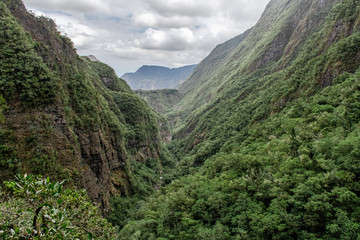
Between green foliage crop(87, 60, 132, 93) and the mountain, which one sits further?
green foliage crop(87, 60, 132, 93)

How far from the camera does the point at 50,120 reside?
30.8m

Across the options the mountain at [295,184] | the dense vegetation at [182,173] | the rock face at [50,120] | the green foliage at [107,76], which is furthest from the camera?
the green foliage at [107,76]

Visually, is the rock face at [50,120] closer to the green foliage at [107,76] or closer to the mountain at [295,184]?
the mountain at [295,184]

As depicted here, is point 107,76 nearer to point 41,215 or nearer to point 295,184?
point 295,184

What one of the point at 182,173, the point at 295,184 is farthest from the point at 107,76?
the point at 295,184

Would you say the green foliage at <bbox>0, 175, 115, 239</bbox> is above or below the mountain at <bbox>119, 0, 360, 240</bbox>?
above

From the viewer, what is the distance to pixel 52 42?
146ft

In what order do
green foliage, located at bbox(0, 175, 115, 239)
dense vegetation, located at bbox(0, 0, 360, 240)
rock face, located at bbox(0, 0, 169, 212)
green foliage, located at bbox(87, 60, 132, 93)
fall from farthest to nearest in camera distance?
green foliage, located at bbox(87, 60, 132, 93), rock face, located at bbox(0, 0, 169, 212), dense vegetation, located at bbox(0, 0, 360, 240), green foliage, located at bbox(0, 175, 115, 239)

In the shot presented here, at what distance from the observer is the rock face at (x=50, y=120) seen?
1056 inches

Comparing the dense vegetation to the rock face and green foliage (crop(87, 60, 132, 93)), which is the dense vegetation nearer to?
the rock face

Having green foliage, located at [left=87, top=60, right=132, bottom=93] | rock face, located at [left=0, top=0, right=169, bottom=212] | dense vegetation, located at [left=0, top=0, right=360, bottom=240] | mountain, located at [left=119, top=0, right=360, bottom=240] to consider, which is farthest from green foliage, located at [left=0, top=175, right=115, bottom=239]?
green foliage, located at [left=87, top=60, right=132, bottom=93]

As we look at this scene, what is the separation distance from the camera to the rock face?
2683 centimetres

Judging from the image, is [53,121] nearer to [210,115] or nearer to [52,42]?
[52,42]

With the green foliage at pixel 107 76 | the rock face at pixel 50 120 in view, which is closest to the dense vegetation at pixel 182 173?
the rock face at pixel 50 120
